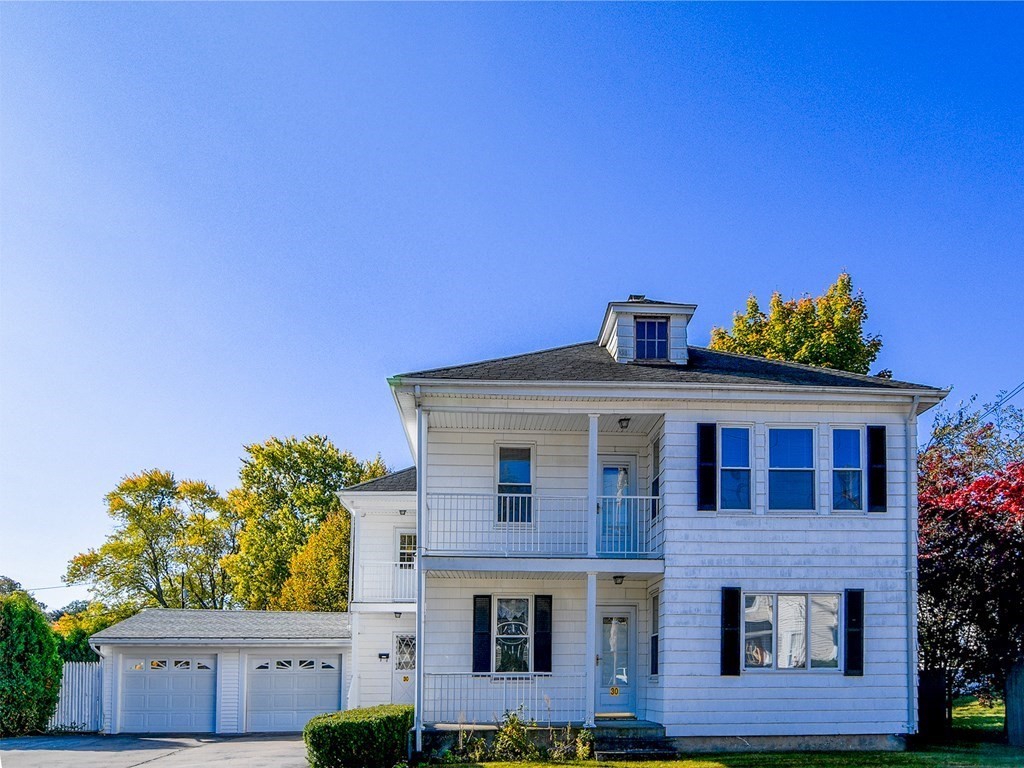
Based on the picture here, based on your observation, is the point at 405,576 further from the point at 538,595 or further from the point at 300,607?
the point at 300,607

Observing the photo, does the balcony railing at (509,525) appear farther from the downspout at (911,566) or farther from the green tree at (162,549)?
the green tree at (162,549)

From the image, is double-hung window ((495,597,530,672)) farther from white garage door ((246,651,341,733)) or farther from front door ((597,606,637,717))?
white garage door ((246,651,341,733))

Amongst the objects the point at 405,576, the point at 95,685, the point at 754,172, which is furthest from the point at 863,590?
the point at 95,685

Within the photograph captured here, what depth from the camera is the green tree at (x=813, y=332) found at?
32438 millimetres

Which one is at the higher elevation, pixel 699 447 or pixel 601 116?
pixel 601 116

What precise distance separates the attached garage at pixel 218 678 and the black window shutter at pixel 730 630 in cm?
1235

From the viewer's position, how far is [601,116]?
18281 millimetres

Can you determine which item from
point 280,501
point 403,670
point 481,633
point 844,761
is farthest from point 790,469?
point 280,501

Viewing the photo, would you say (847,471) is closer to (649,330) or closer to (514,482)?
(649,330)

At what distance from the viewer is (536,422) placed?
1931 centimetres

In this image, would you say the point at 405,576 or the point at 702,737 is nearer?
the point at 702,737

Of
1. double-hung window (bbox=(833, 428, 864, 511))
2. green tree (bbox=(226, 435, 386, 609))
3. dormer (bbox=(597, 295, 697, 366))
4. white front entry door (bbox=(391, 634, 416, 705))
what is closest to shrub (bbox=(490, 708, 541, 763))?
double-hung window (bbox=(833, 428, 864, 511))

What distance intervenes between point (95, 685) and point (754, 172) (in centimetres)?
2071

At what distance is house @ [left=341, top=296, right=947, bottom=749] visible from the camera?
17453mm
